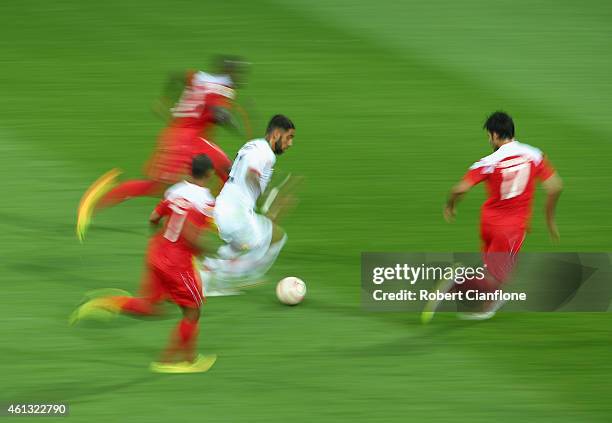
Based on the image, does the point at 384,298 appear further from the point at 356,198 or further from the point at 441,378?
the point at 356,198

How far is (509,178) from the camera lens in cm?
948

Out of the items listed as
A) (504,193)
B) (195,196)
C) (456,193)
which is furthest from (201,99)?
(504,193)

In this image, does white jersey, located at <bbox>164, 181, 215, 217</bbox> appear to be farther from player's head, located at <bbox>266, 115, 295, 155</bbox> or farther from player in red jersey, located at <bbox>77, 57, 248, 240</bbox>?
player in red jersey, located at <bbox>77, 57, 248, 240</bbox>

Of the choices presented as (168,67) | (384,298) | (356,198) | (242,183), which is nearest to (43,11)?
(168,67)

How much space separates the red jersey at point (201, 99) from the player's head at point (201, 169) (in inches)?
107

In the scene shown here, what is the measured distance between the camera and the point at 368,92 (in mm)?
15391

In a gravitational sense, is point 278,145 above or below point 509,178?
above

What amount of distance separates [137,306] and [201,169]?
1.18m

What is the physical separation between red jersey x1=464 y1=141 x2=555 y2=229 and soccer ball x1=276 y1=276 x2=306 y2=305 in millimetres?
1752

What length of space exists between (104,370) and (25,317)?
1.36 meters

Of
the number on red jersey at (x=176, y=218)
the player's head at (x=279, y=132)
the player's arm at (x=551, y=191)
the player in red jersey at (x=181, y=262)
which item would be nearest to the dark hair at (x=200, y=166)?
the player in red jersey at (x=181, y=262)

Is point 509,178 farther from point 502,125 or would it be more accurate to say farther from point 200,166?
point 200,166

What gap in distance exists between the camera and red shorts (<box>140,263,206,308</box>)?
26.8 feet

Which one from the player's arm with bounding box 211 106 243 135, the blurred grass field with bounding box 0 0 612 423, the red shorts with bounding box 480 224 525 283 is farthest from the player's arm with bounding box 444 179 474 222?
the player's arm with bounding box 211 106 243 135
